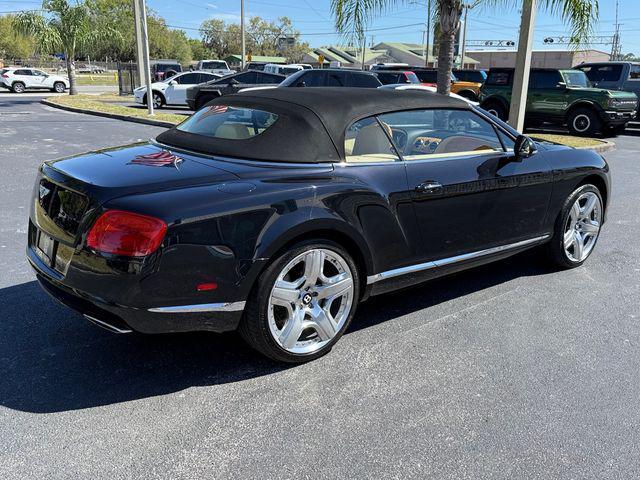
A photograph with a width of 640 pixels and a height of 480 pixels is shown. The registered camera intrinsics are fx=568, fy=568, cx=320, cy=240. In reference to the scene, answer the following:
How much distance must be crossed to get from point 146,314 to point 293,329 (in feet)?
2.71

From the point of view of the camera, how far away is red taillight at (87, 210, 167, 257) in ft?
8.70

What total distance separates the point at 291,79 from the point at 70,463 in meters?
14.5

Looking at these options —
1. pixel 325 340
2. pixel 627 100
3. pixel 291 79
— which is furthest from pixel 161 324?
pixel 627 100

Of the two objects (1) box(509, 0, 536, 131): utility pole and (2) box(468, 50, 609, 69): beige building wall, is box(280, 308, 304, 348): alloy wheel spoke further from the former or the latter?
(2) box(468, 50, 609, 69): beige building wall

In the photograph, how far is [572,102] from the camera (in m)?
16.3

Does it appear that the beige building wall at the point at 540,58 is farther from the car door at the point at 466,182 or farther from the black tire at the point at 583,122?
the car door at the point at 466,182

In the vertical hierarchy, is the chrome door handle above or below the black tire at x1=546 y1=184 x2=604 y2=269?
above

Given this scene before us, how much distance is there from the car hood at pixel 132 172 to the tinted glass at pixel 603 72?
1857cm

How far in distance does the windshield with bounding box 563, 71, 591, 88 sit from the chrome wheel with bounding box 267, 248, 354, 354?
15.7 metres

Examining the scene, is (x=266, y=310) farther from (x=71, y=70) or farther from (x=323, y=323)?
(x=71, y=70)

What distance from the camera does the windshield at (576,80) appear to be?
16.6m

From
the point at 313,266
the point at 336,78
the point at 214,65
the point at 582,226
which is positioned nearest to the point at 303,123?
the point at 313,266

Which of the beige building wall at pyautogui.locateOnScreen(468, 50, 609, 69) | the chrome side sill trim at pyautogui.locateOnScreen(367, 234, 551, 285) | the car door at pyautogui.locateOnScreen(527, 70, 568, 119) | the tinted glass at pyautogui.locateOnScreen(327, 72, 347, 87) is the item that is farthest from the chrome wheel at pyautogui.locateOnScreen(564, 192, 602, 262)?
the beige building wall at pyautogui.locateOnScreen(468, 50, 609, 69)

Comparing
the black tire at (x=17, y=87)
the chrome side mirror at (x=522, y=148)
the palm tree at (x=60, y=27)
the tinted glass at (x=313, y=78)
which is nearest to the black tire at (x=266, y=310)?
the chrome side mirror at (x=522, y=148)
